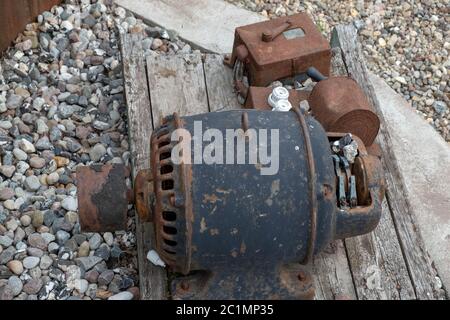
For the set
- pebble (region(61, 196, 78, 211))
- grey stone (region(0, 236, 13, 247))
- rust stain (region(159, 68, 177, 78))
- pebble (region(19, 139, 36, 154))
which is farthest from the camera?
rust stain (region(159, 68, 177, 78))

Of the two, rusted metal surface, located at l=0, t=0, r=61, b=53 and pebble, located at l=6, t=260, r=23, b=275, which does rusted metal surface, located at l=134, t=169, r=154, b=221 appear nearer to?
pebble, located at l=6, t=260, r=23, b=275

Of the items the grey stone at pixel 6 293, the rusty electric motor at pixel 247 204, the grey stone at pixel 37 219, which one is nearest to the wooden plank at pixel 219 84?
the rusty electric motor at pixel 247 204

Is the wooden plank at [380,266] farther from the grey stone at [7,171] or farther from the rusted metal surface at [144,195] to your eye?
the grey stone at [7,171]

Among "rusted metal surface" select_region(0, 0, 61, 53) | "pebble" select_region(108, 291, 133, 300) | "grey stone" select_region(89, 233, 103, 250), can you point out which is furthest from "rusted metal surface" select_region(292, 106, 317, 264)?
"rusted metal surface" select_region(0, 0, 61, 53)

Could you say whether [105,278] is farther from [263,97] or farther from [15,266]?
[263,97]

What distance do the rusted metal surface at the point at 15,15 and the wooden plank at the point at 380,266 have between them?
2313mm

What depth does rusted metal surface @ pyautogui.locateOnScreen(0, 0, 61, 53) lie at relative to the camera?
389 cm

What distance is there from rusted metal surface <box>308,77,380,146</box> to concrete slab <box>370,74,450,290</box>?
0.49 m

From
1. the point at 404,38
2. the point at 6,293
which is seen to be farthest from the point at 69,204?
the point at 404,38

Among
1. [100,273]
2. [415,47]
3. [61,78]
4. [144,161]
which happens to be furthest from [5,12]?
[415,47]

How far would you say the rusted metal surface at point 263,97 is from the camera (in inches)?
134

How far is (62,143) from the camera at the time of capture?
3.57 meters

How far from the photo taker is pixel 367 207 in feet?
8.92

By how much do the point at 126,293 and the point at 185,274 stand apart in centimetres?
38
